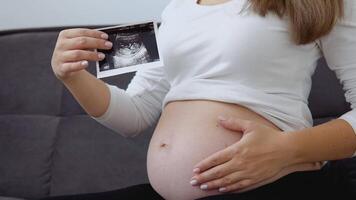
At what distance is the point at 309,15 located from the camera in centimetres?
71

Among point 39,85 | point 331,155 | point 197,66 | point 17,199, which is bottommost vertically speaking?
point 17,199

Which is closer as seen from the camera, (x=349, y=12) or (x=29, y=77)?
(x=349, y=12)

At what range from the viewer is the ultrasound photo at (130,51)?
79cm

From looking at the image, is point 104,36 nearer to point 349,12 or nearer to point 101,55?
point 101,55

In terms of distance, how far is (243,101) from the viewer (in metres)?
0.74

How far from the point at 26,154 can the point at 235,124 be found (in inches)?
31.3

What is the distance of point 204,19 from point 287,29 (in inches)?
6.1

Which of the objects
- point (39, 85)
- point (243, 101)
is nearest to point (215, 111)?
point (243, 101)

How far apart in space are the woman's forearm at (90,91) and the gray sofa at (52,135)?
0.39 meters

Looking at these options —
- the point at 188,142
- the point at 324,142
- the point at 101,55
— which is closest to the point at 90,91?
the point at 101,55

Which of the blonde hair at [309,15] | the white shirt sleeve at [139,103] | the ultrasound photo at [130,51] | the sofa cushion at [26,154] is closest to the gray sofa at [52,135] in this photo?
the sofa cushion at [26,154]

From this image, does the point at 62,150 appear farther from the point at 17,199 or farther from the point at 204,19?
the point at 204,19

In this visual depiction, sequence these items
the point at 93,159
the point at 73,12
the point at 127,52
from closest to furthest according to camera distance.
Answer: the point at 127,52 → the point at 93,159 → the point at 73,12

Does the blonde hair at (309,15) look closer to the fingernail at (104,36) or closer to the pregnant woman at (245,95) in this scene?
the pregnant woman at (245,95)
